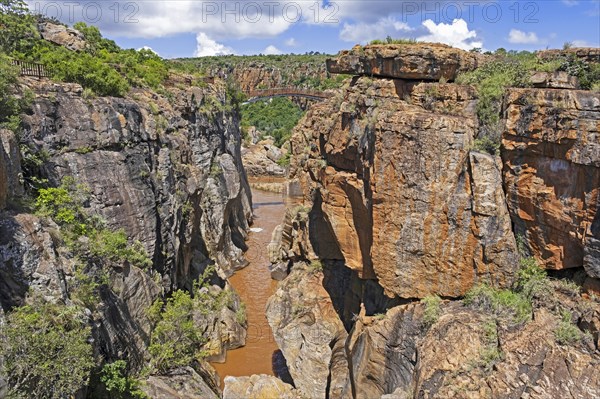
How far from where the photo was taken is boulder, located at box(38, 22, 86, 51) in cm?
2556

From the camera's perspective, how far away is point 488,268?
12492 millimetres

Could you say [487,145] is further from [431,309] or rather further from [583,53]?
[431,309]

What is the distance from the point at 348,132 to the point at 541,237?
7.30 meters

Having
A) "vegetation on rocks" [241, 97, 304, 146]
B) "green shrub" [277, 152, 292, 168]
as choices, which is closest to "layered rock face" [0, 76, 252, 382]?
"green shrub" [277, 152, 292, 168]

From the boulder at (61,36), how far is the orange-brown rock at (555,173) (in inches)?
925

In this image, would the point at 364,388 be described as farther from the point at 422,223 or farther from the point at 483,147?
the point at 483,147

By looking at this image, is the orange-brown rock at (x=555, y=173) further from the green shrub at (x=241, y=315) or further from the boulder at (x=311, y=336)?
the green shrub at (x=241, y=315)

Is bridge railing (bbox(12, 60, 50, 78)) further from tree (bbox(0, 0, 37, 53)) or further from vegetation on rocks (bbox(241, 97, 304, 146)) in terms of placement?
vegetation on rocks (bbox(241, 97, 304, 146))

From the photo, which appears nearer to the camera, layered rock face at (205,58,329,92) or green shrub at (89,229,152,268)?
green shrub at (89,229,152,268)

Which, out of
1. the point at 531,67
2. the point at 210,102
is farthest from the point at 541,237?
the point at 210,102

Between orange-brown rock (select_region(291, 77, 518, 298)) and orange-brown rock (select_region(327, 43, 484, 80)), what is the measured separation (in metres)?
0.46

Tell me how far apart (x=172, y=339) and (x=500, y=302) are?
35.9 ft

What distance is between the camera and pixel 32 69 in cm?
1809

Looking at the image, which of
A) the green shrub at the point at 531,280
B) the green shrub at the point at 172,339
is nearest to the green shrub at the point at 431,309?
the green shrub at the point at 531,280
